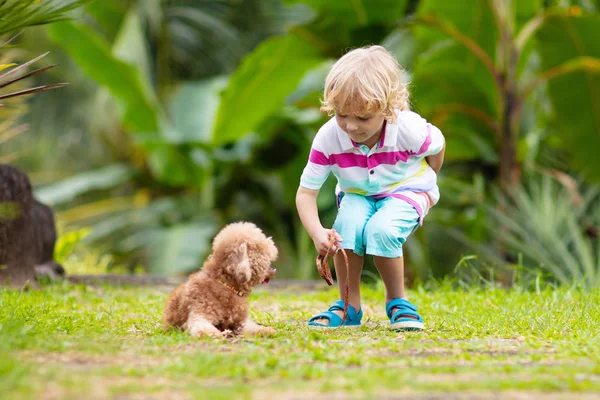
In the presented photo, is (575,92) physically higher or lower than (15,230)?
higher

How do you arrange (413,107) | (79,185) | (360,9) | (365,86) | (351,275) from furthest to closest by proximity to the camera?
(79,185)
(360,9)
(413,107)
(351,275)
(365,86)

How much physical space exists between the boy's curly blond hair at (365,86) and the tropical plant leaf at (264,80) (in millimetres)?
4742

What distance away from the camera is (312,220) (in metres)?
3.99

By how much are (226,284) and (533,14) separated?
634 centimetres

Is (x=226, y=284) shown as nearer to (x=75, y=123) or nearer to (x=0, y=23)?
(x=0, y=23)

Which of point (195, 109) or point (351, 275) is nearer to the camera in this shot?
point (351, 275)

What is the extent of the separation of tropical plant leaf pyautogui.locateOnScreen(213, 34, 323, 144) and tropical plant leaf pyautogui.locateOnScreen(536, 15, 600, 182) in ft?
8.53

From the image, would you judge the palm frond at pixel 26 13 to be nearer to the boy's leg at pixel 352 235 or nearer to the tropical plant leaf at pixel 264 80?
the boy's leg at pixel 352 235

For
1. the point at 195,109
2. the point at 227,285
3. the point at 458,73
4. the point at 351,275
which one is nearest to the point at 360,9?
the point at 458,73

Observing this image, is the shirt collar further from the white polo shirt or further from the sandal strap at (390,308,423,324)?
the sandal strap at (390,308,423,324)

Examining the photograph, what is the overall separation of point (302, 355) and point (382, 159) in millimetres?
1426

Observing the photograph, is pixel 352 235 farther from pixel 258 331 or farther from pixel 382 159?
pixel 258 331

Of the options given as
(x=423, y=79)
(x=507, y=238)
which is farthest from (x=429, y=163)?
(x=423, y=79)

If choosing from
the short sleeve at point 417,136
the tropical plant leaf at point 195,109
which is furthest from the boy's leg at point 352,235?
the tropical plant leaf at point 195,109
